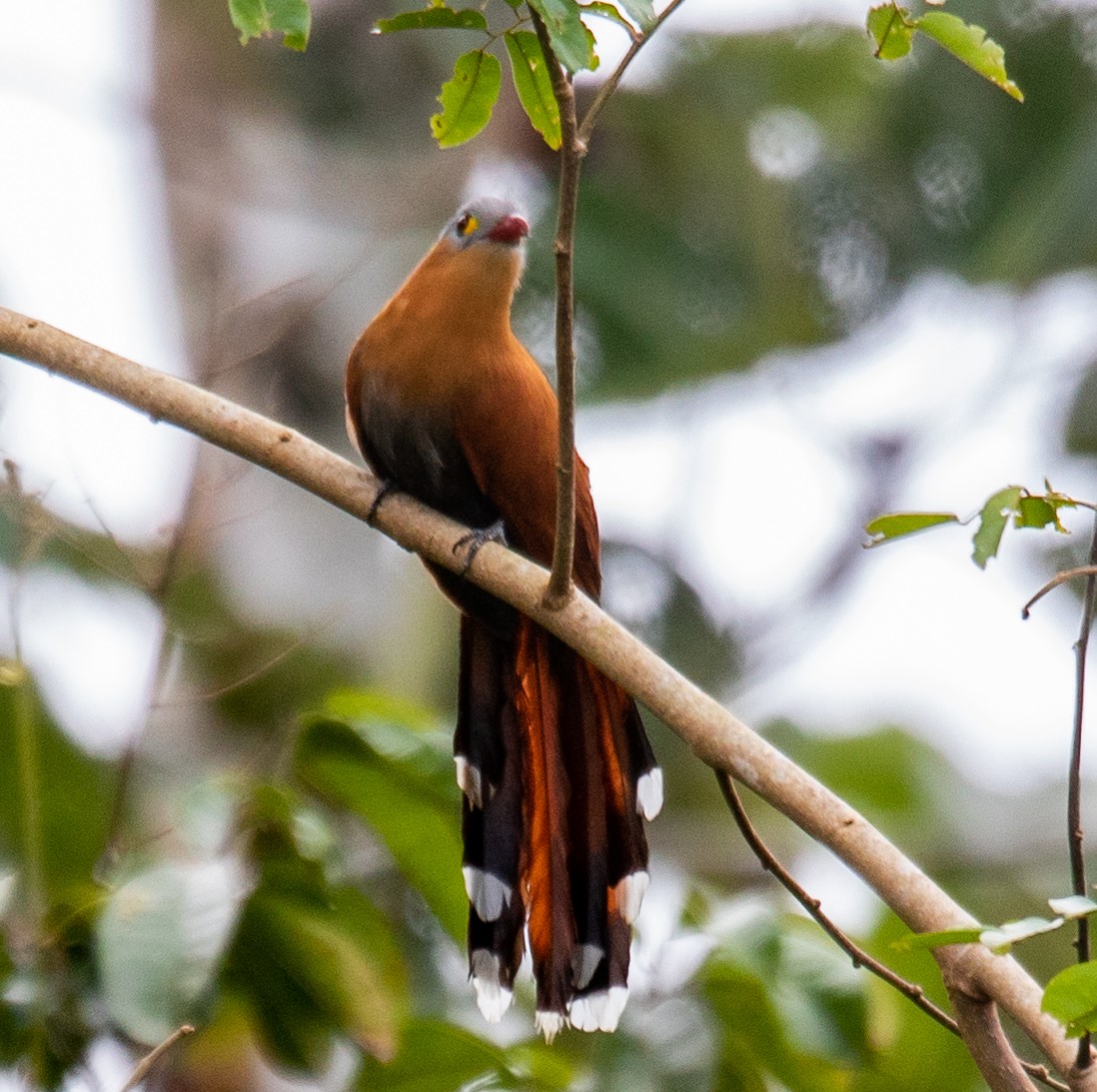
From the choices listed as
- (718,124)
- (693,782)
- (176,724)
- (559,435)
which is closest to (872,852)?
(559,435)

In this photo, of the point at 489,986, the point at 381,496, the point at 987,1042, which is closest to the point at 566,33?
Answer: the point at 381,496

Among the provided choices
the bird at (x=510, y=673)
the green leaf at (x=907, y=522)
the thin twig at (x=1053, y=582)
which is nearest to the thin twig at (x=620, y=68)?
the green leaf at (x=907, y=522)

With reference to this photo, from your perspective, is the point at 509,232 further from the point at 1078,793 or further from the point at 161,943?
the point at 1078,793

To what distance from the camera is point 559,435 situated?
1.86 m

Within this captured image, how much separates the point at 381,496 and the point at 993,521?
104 cm

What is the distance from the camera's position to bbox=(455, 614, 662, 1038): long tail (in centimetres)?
246

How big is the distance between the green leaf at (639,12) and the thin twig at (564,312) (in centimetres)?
9

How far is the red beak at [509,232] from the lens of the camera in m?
2.89

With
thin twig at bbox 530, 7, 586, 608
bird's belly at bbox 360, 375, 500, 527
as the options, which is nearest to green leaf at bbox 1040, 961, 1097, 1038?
thin twig at bbox 530, 7, 586, 608

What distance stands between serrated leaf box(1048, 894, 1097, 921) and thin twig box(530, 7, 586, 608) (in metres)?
0.71

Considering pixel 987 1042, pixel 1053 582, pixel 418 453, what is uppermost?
pixel 418 453

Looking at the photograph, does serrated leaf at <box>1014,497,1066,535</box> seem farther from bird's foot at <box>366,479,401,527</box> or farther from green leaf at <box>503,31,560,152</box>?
bird's foot at <box>366,479,401,527</box>

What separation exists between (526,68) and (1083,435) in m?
3.94

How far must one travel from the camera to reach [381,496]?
2.50 m
